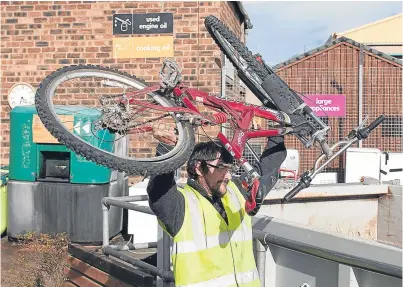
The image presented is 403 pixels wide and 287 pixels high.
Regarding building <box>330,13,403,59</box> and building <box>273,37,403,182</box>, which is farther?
building <box>330,13,403,59</box>

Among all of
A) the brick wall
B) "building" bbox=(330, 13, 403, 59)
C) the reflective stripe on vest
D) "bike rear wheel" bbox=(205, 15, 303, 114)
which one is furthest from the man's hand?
"building" bbox=(330, 13, 403, 59)

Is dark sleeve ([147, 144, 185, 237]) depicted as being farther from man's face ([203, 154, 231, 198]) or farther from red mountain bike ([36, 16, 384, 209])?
man's face ([203, 154, 231, 198])

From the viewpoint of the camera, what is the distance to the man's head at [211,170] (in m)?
2.56

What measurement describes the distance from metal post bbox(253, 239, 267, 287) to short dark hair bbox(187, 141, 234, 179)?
43 centimetres

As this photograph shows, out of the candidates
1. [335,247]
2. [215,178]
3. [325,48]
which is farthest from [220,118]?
[325,48]

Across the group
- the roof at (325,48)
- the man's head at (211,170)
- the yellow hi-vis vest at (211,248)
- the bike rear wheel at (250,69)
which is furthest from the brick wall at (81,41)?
the yellow hi-vis vest at (211,248)

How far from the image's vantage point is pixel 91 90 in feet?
13.8

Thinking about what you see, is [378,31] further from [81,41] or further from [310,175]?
[310,175]

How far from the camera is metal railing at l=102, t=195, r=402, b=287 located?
198 centimetres

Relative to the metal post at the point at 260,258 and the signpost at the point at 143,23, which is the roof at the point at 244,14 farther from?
Result: the metal post at the point at 260,258

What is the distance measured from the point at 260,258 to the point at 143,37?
6.16 metres

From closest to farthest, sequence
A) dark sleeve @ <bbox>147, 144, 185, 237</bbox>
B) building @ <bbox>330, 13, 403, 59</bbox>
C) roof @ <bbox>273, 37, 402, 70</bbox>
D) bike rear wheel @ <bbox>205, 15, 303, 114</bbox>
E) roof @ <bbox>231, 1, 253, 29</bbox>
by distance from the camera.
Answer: dark sleeve @ <bbox>147, 144, 185, 237</bbox>
bike rear wheel @ <bbox>205, 15, 303, 114</bbox>
roof @ <bbox>231, 1, 253, 29</bbox>
roof @ <bbox>273, 37, 402, 70</bbox>
building @ <bbox>330, 13, 403, 59</bbox>

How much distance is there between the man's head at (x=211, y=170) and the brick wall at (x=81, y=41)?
5.53 meters

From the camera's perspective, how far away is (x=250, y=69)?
331 cm
